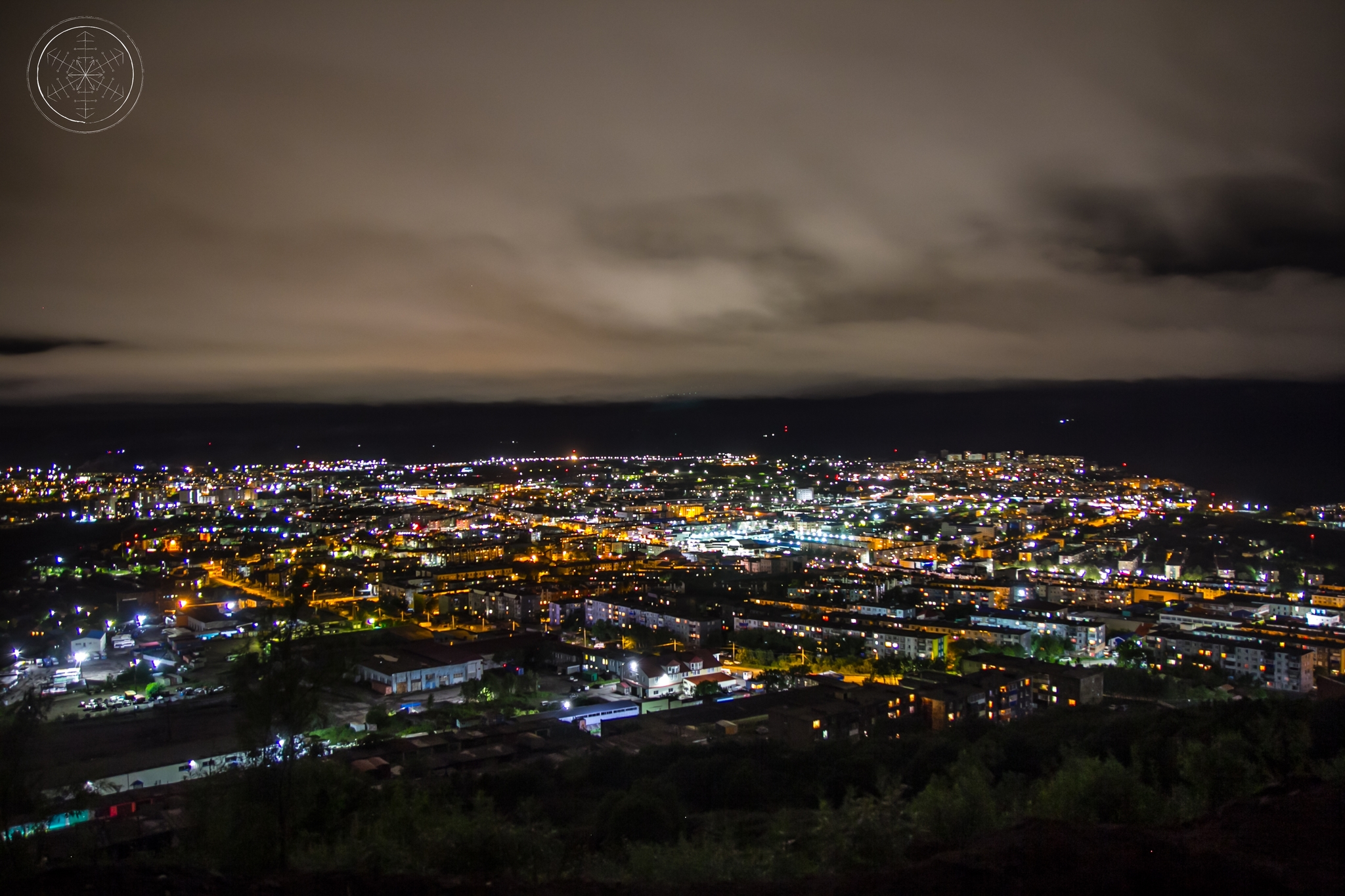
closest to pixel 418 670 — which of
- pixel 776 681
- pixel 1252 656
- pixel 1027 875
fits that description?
pixel 776 681

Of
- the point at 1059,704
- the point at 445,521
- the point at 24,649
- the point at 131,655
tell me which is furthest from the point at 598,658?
the point at 445,521

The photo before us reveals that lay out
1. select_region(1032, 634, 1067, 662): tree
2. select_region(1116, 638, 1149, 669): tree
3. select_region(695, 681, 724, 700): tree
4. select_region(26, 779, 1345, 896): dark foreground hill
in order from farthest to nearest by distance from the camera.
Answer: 1. select_region(1032, 634, 1067, 662): tree
2. select_region(1116, 638, 1149, 669): tree
3. select_region(695, 681, 724, 700): tree
4. select_region(26, 779, 1345, 896): dark foreground hill

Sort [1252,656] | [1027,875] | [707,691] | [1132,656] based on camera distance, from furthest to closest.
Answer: [1132,656] → [1252,656] → [707,691] → [1027,875]

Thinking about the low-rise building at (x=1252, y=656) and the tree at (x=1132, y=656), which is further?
the tree at (x=1132, y=656)

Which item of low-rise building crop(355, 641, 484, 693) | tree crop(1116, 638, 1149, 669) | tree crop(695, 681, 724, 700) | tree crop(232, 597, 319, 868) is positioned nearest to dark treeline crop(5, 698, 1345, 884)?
tree crop(232, 597, 319, 868)

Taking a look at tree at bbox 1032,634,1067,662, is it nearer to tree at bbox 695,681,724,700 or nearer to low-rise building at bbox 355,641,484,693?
tree at bbox 695,681,724,700

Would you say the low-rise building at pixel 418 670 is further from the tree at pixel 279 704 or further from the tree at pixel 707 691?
the tree at pixel 279 704

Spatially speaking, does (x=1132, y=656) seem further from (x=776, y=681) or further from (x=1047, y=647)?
(x=776, y=681)

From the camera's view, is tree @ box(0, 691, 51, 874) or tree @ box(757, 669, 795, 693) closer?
tree @ box(0, 691, 51, 874)

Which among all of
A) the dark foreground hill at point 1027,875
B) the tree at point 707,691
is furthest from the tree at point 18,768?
the tree at point 707,691

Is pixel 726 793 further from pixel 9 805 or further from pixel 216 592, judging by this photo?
pixel 216 592
